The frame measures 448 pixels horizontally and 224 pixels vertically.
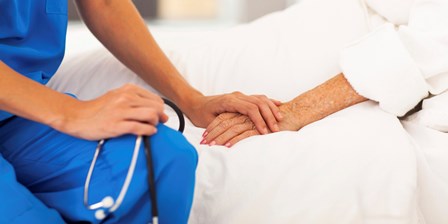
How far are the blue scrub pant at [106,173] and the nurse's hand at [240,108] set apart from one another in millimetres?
375

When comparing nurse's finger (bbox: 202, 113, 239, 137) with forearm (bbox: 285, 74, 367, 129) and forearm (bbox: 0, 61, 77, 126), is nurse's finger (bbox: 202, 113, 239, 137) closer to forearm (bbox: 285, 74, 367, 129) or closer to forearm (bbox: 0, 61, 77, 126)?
forearm (bbox: 285, 74, 367, 129)

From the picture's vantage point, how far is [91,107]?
3.22ft

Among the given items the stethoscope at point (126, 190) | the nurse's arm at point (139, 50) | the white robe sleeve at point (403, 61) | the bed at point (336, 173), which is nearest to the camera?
the stethoscope at point (126, 190)

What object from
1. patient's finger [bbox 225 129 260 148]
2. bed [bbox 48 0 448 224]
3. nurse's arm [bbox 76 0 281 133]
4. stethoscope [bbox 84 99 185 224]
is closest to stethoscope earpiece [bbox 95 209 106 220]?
stethoscope [bbox 84 99 185 224]

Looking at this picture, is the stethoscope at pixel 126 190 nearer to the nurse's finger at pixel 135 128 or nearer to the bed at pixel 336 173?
the nurse's finger at pixel 135 128

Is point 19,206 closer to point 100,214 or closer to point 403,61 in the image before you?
point 100,214

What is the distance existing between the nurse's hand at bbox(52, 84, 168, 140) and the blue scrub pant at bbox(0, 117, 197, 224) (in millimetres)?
25

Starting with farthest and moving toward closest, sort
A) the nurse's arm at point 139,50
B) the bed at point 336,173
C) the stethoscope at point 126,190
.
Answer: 1. the nurse's arm at point 139,50
2. the bed at point 336,173
3. the stethoscope at point 126,190

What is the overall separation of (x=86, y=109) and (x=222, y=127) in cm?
45

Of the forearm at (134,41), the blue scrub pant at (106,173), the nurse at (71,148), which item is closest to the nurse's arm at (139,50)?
the forearm at (134,41)

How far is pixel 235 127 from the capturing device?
1.38 m

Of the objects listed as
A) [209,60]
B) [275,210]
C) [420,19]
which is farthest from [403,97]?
[209,60]

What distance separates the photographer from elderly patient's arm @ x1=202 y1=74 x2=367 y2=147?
54.2 inches

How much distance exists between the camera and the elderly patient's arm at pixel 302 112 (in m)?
1.38
